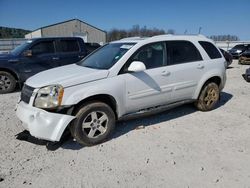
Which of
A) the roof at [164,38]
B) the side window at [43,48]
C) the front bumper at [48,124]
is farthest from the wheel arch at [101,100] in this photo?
the side window at [43,48]

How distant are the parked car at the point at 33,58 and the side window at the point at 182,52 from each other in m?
4.55

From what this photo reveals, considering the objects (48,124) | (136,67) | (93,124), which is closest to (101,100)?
(93,124)

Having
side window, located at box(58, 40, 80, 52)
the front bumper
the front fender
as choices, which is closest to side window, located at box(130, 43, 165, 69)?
the front fender

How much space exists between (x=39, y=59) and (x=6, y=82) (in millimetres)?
1289

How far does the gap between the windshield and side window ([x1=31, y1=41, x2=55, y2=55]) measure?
11.8ft

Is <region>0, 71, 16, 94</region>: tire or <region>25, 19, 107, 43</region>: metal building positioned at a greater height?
<region>25, 19, 107, 43</region>: metal building

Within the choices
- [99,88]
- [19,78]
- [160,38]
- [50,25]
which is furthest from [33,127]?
[50,25]

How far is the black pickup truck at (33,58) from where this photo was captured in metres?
7.16

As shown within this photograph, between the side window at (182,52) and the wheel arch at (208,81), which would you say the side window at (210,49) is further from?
the wheel arch at (208,81)

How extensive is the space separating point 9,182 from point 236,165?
3.07 metres

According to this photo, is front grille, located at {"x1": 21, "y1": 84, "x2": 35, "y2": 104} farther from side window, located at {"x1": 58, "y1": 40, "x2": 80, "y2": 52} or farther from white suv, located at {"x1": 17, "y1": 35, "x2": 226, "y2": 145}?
side window, located at {"x1": 58, "y1": 40, "x2": 80, "y2": 52}

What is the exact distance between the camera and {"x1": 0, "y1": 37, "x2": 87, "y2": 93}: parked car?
7164 millimetres

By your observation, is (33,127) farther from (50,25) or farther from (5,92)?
(50,25)

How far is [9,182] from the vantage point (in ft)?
9.16
